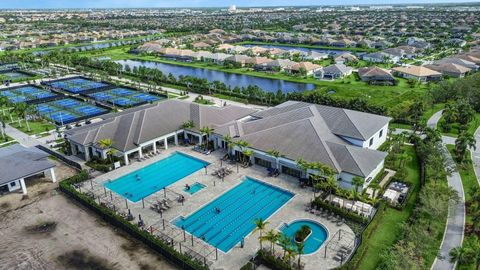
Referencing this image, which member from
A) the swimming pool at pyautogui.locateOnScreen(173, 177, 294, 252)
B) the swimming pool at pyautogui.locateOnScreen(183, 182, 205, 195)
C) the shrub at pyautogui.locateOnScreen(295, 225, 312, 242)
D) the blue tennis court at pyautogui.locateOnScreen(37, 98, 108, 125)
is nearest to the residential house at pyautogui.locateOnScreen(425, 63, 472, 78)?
the swimming pool at pyautogui.locateOnScreen(173, 177, 294, 252)

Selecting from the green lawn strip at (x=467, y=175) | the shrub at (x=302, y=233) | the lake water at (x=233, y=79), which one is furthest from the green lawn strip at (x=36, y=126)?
the green lawn strip at (x=467, y=175)

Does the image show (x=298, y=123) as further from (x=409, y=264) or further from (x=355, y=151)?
(x=409, y=264)

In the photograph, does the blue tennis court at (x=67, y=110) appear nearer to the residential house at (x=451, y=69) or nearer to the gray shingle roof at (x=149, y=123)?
the gray shingle roof at (x=149, y=123)

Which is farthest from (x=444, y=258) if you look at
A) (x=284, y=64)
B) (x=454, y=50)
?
(x=454, y=50)

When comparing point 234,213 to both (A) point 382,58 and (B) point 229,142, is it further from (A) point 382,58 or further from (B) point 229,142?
(A) point 382,58

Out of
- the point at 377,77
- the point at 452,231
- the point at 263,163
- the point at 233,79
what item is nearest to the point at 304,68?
the point at 377,77

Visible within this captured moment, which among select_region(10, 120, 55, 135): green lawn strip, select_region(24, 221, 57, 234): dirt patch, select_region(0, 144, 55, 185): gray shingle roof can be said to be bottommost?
select_region(24, 221, 57, 234): dirt patch

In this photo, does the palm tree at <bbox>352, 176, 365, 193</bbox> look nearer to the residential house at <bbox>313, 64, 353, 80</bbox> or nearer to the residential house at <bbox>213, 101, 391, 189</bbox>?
the residential house at <bbox>213, 101, 391, 189</bbox>
